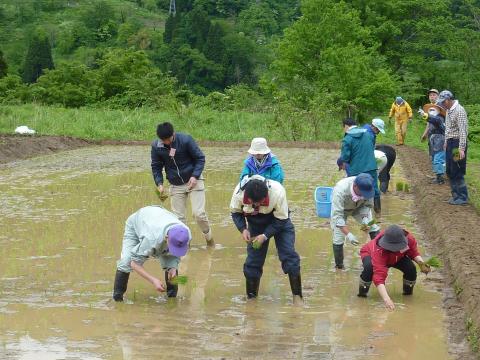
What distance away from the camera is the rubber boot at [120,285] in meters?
7.88

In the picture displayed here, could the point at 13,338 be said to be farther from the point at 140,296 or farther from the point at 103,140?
the point at 103,140

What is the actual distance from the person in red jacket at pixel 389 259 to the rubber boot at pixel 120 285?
2.27 meters

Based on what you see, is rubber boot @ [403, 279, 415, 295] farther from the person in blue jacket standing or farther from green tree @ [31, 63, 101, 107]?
green tree @ [31, 63, 101, 107]

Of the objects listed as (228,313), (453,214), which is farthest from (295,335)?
(453,214)

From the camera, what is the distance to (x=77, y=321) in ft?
23.9

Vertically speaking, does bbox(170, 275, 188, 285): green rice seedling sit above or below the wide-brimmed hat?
below

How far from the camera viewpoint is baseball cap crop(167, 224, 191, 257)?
724 cm

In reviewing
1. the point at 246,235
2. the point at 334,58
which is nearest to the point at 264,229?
the point at 246,235

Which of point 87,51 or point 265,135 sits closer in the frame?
point 265,135

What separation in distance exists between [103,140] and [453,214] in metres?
18.1

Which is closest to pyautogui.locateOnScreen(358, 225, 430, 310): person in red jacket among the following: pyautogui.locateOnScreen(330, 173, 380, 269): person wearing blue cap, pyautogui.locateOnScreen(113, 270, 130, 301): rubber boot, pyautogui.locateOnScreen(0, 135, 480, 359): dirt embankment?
pyautogui.locateOnScreen(0, 135, 480, 359): dirt embankment

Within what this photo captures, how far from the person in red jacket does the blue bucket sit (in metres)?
1.95

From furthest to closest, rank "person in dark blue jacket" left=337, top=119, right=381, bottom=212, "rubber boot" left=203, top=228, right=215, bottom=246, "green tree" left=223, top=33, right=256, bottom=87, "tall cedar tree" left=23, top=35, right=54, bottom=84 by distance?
"tall cedar tree" left=23, top=35, right=54, bottom=84, "green tree" left=223, top=33, right=256, bottom=87, "person in dark blue jacket" left=337, top=119, right=381, bottom=212, "rubber boot" left=203, top=228, right=215, bottom=246

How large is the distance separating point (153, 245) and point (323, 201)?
330 cm
